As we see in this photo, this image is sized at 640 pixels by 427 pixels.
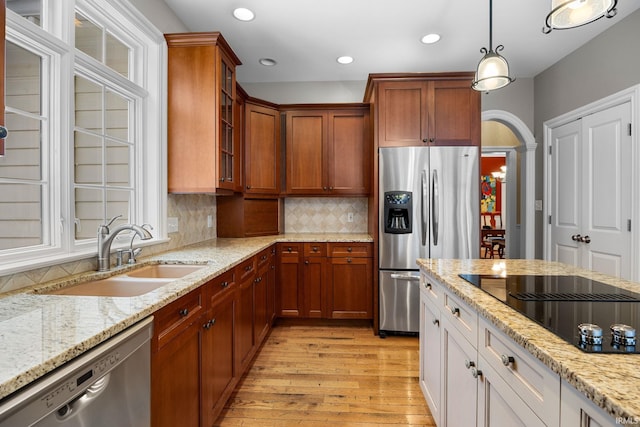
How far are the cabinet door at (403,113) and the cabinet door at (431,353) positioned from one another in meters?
1.67

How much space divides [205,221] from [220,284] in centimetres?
161

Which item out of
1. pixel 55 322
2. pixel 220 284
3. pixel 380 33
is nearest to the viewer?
pixel 55 322

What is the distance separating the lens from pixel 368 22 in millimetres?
2877

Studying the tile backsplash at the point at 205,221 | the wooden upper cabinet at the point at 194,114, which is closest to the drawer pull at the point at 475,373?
the tile backsplash at the point at 205,221

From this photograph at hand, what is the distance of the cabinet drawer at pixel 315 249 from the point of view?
346cm

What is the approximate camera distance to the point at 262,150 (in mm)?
3656

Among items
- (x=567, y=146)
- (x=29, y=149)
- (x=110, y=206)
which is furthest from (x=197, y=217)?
(x=567, y=146)

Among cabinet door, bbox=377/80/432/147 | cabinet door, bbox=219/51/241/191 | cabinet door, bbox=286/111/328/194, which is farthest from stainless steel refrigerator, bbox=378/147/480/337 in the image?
cabinet door, bbox=219/51/241/191

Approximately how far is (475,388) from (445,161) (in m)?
2.30

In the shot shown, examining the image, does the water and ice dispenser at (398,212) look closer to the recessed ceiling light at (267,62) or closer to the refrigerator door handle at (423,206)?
the refrigerator door handle at (423,206)

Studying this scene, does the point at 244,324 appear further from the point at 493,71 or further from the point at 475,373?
the point at 493,71

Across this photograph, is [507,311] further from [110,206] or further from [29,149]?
[110,206]

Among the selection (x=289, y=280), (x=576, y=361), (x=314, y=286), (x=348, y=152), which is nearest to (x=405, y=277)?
(x=314, y=286)

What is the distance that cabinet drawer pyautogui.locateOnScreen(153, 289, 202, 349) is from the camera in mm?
1241
